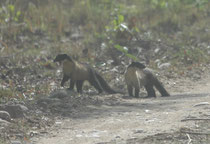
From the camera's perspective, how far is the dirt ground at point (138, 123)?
538cm

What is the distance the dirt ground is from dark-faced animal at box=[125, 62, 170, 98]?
69cm

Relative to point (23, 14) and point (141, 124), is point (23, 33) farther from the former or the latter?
point (141, 124)

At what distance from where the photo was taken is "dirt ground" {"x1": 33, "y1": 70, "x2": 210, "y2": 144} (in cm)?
538

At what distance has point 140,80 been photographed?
30.9 feet

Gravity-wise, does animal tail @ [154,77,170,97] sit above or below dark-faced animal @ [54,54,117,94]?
below

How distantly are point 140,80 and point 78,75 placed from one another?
4.40 feet

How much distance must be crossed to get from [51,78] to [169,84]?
9.22 ft

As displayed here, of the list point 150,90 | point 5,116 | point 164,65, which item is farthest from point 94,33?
point 5,116

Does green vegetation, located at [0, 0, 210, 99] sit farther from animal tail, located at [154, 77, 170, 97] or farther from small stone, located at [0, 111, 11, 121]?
small stone, located at [0, 111, 11, 121]

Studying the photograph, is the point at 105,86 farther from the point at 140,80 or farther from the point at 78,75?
Result: the point at 140,80

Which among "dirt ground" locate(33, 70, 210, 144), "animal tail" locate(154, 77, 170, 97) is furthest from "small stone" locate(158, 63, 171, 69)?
"dirt ground" locate(33, 70, 210, 144)

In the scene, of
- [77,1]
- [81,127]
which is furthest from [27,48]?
[81,127]

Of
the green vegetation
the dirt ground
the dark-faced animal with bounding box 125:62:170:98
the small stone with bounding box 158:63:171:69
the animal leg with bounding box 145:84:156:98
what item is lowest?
the dirt ground

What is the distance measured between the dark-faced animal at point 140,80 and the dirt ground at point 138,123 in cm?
69
